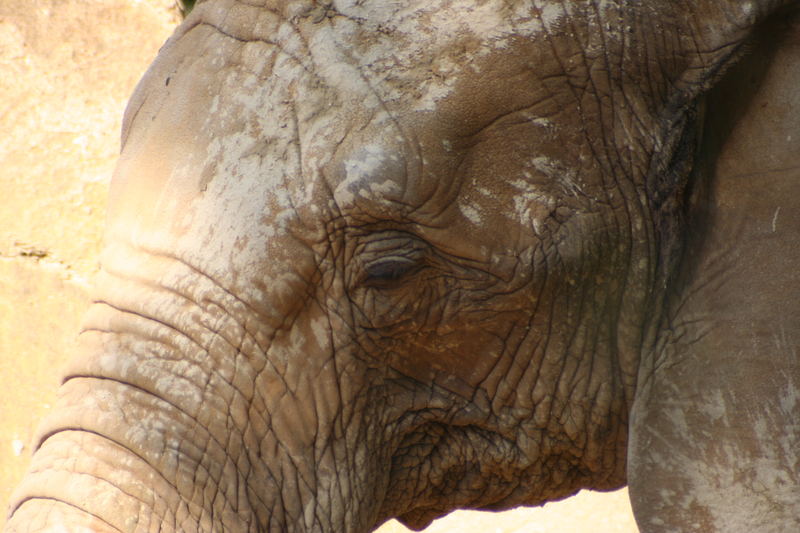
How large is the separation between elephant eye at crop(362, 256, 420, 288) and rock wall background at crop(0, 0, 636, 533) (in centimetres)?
245

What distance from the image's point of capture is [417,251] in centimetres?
173

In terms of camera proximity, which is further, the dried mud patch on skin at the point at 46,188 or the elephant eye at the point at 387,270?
the dried mud patch on skin at the point at 46,188

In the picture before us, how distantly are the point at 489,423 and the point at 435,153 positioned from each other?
50 cm

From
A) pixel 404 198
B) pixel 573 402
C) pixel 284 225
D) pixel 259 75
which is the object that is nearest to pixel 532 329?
pixel 573 402

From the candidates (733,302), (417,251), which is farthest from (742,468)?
(417,251)

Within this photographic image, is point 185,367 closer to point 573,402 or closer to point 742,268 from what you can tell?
point 573,402

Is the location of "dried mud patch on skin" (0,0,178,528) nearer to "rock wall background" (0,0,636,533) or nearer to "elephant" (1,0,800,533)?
"rock wall background" (0,0,636,533)

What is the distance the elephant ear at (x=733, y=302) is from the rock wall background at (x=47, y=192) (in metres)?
2.34

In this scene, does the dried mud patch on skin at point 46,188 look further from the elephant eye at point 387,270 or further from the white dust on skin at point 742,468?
the white dust on skin at point 742,468

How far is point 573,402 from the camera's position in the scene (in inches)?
75.2

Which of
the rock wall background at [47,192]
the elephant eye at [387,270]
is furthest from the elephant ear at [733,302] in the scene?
the rock wall background at [47,192]

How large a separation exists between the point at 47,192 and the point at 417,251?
2661 mm

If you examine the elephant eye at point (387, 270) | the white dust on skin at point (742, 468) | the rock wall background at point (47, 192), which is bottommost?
the white dust on skin at point (742, 468)

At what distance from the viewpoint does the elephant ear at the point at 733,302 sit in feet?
5.52
